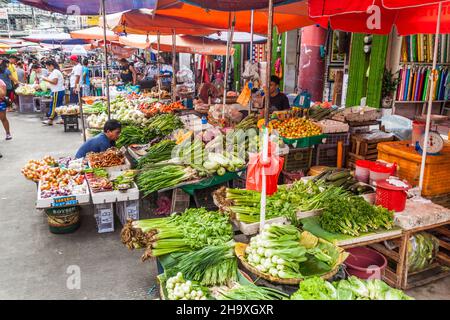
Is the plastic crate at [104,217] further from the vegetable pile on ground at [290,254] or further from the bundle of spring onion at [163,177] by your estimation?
the vegetable pile on ground at [290,254]

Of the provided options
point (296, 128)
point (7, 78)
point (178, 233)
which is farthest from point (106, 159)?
point (7, 78)

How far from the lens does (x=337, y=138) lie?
6.55 metres

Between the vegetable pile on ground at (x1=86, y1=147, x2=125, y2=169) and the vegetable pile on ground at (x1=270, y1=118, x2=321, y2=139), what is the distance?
252 cm

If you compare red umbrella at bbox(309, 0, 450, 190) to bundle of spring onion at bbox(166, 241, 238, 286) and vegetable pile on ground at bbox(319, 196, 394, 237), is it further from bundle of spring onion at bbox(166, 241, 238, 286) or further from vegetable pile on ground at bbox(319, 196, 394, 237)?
bundle of spring onion at bbox(166, 241, 238, 286)

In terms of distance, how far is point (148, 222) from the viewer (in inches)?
143

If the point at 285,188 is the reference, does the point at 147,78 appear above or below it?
above

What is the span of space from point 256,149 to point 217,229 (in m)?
2.28

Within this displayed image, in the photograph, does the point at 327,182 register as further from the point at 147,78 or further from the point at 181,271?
the point at 147,78

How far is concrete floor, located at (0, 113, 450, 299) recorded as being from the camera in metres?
3.85

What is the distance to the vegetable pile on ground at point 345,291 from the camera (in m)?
2.37

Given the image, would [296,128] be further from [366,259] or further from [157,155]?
[366,259]

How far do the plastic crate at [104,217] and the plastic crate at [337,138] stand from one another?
365 cm

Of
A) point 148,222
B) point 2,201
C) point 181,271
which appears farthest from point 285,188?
point 2,201

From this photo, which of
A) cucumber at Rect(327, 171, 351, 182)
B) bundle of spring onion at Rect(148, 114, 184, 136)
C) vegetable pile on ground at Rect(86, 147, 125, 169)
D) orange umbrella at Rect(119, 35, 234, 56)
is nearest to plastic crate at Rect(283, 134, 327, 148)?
cucumber at Rect(327, 171, 351, 182)
